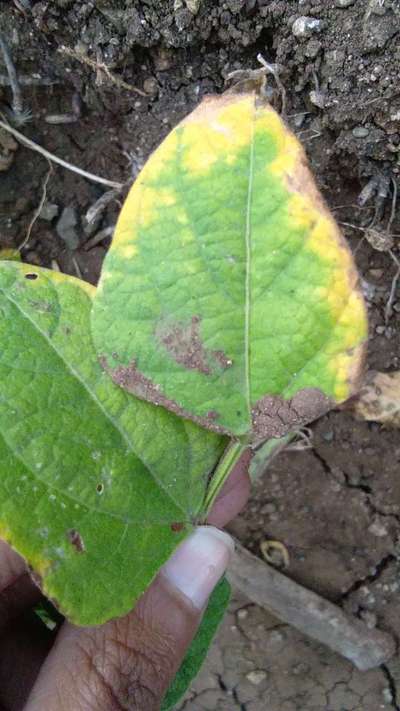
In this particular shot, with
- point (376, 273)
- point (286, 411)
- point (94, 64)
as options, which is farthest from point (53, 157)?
point (286, 411)

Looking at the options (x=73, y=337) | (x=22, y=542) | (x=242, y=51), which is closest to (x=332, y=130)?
(x=242, y=51)

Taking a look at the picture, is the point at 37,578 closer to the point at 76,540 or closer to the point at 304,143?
the point at 76,540

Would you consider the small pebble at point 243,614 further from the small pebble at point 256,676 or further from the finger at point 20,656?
the finger at point 20,656

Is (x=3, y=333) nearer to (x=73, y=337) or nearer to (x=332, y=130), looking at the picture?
(x=73, y=337)

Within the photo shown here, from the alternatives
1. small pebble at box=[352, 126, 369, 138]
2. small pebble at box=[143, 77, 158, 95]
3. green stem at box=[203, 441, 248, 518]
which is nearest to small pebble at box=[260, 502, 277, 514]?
green stem at box=[203, 441, 248, 518]

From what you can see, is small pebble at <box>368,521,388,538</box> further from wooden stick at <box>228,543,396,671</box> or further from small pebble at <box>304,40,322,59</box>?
small pebble at <box>304,40,322,59</box>

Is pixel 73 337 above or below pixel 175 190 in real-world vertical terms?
below

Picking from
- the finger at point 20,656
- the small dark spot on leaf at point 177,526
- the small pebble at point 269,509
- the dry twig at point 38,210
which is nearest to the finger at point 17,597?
the finger at point 20,656
